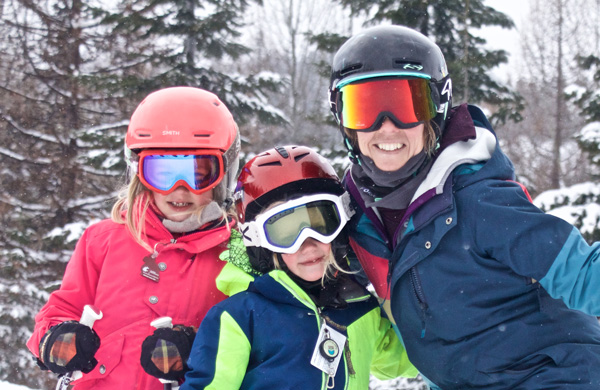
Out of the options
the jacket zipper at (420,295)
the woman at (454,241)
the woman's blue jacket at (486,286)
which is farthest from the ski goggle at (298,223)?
the jacket zipper at (420,295)

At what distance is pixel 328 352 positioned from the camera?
2.43 meters

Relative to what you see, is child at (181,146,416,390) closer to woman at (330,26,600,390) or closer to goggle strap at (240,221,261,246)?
goggle strap at (240,221,261,246)

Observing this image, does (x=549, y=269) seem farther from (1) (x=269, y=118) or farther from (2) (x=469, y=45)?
(1) (x=269, y=118)

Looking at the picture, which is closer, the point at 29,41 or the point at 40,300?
the point at 40,300

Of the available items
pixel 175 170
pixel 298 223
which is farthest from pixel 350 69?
pixel 175 170

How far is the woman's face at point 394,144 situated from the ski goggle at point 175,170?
99cm

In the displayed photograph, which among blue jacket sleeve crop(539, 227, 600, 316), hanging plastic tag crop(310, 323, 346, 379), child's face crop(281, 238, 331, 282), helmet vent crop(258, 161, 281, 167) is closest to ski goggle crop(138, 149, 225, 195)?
helmet vent crop(258, 161, 281, 167)

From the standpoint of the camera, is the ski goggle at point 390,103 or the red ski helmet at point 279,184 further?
the red ski helmet at point 279,184

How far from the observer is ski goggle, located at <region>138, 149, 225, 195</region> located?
293cm

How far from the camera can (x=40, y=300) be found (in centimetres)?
1102

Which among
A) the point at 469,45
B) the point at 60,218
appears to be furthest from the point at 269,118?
the point at 60,218

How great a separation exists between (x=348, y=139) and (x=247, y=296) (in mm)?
1059

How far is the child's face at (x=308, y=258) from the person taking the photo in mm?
2738

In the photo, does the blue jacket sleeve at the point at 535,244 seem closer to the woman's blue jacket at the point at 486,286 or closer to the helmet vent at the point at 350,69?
the woman's blue jacket at the point at 486,286
